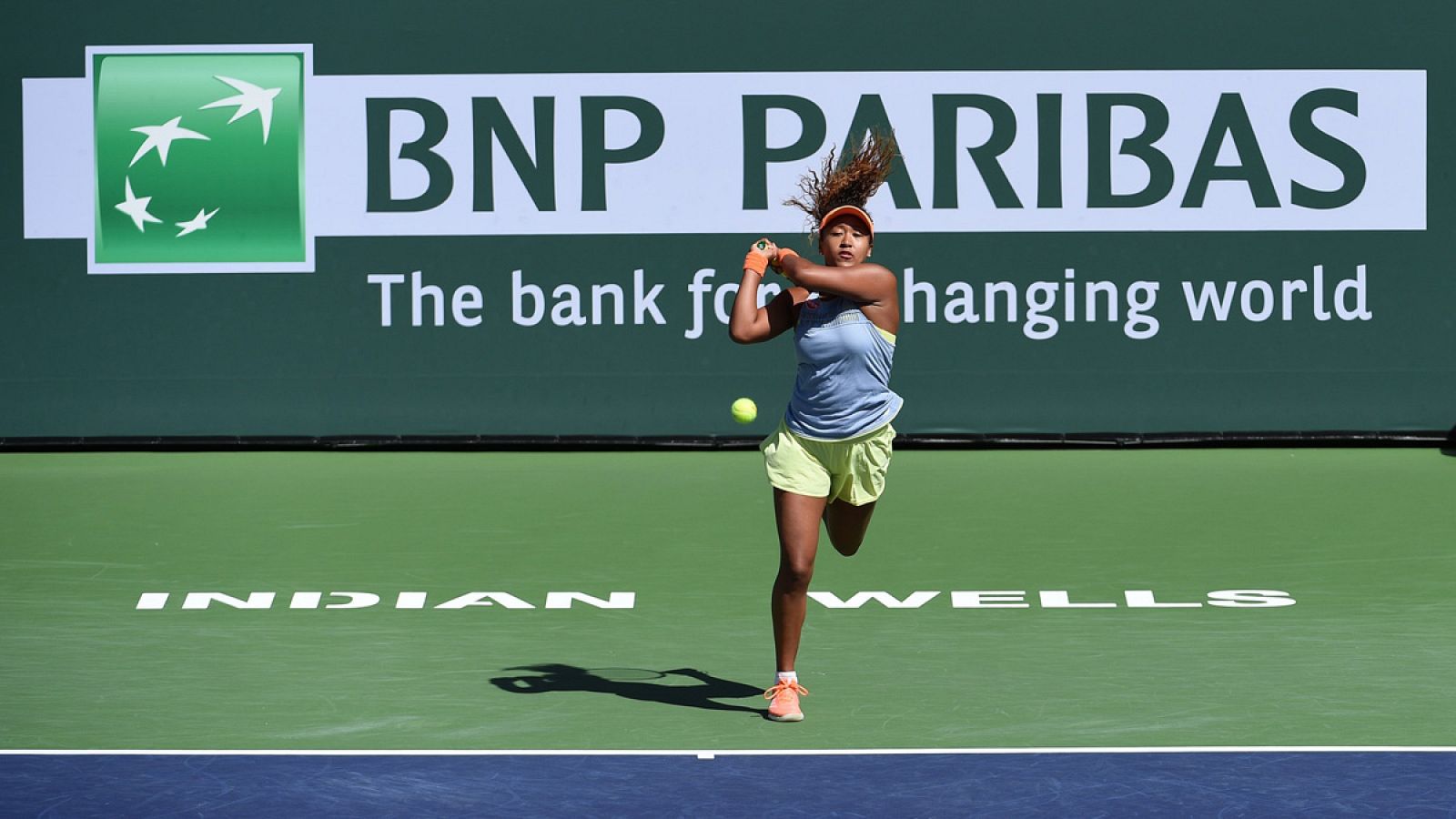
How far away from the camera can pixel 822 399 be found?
641 cm

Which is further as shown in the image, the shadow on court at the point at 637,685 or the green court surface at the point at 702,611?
the shadow on court at the point at 637,685

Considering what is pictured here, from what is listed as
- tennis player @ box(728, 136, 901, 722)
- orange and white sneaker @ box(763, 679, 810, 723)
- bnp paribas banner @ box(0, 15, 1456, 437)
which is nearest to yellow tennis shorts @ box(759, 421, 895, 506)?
tennis player @ box(728, 136, 901, 722)

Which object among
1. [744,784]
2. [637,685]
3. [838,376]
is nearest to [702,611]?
[637,685]

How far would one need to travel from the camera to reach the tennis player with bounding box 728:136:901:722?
20.7ft

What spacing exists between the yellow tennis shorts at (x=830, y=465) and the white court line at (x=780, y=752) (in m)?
0.84

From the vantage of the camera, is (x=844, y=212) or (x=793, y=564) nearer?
(x=793, y=564)

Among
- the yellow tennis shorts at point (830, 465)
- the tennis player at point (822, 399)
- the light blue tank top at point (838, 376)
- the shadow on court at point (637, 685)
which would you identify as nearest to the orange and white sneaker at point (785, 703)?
the tennis player at point (822, 399)

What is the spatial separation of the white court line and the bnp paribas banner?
734cm

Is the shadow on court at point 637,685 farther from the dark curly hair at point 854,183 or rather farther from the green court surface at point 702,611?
the dark curly hair at point 854,183

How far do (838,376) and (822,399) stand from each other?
83 millimetres

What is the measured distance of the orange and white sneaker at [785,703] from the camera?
6203mm

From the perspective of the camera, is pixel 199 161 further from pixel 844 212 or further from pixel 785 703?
pixel 785 703

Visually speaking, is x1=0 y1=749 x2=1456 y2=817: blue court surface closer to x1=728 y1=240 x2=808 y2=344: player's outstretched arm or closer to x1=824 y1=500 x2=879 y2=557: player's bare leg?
x1=824 y1=500 x2=879 y2=557: player's bare leg

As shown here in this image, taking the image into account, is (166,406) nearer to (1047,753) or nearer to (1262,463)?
(1262,463)
